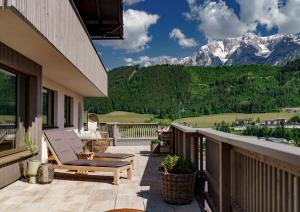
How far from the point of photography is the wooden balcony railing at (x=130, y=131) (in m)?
18.1

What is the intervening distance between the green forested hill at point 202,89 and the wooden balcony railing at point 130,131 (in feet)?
86.2

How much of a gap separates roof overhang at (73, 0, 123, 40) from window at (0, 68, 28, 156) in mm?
6248

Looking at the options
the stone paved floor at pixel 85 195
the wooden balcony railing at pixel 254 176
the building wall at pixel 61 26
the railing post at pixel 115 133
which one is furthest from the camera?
the railing post at pixel 115 133

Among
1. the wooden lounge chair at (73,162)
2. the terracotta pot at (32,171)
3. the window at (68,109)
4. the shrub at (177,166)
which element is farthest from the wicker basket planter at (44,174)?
the window at (68,109)

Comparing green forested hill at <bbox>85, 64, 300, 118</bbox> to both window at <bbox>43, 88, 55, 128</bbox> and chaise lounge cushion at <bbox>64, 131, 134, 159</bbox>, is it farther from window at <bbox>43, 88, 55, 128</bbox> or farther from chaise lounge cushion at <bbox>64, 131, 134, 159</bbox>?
chaise lounge cushion at <bbox>64, 131, 134, 159</bbox>

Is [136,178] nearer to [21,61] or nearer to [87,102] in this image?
[21,61]

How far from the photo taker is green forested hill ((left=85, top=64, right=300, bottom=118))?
2199 inches

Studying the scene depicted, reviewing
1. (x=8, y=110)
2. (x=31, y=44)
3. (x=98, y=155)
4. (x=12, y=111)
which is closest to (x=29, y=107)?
(x=12, y=111)

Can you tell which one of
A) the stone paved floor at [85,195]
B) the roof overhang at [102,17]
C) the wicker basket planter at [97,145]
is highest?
the roof overhang at [102,17]

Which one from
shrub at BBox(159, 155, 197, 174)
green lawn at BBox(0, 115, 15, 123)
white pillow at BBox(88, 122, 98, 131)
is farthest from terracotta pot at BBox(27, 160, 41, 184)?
white pillow at BBox(88, 122, 98, 131)

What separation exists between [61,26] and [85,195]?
8.64ft

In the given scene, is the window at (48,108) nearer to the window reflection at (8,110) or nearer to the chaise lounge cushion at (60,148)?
the chaise lounge cushion at (60,148)

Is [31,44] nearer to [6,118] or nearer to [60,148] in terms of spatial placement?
[6,118]

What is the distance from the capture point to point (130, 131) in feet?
60.6
